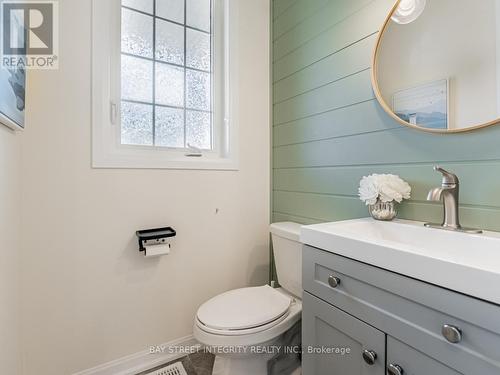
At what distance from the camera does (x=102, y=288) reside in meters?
1.31

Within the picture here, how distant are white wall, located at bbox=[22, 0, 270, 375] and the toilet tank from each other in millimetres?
345

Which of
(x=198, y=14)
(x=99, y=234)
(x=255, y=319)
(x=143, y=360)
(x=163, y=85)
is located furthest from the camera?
(x=198, y=14)

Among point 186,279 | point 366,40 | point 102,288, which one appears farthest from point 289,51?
point 102,288

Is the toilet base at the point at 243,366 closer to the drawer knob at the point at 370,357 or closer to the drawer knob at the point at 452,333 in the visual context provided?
the drawer knob at the point at 370,357

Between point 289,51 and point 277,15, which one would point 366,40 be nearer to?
point 289,51

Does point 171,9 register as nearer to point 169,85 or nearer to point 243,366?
point 169,85

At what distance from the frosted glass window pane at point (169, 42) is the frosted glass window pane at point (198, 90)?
0.35 ft

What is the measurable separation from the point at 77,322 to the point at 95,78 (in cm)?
124

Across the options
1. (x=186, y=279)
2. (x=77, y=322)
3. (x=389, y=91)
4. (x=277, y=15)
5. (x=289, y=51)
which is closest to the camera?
(x=389, y=91)

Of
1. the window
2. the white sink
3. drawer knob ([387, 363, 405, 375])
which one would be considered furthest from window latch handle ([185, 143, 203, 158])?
drawer knob ([387, 363, 405, 375])

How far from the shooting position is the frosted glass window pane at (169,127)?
153 centimetres

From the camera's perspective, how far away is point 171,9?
1.56 m

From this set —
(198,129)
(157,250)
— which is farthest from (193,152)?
(157,250)

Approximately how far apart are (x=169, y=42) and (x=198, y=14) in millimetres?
308
